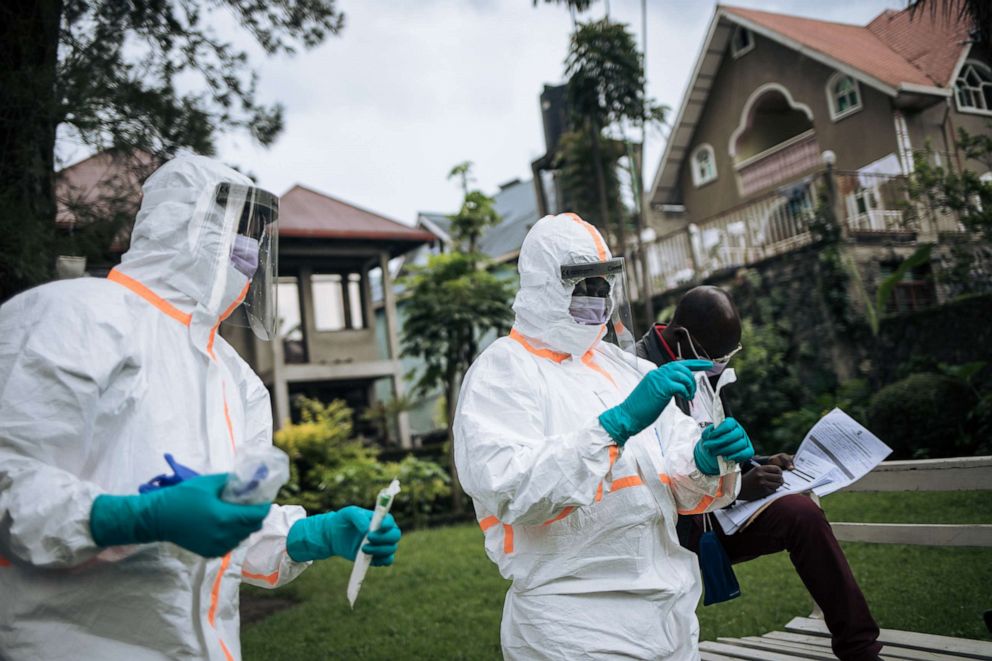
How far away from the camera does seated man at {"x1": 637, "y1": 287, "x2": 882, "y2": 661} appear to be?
2.87 meters

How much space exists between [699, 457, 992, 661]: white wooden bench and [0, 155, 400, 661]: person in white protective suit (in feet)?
6.95

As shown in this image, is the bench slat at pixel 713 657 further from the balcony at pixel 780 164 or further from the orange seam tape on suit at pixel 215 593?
the balcony at pixel 780 164

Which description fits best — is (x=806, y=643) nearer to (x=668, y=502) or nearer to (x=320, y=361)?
(x=668, y=502)

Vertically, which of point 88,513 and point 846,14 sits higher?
point 846,14

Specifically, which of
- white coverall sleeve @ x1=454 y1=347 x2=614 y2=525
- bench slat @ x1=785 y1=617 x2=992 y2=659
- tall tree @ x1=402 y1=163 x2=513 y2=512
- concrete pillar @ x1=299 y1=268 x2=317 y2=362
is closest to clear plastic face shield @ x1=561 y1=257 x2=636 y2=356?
white coverall sleeve @ x1=454 y1=347 x2=614 y2=525

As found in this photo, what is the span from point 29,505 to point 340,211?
1745 centimetres

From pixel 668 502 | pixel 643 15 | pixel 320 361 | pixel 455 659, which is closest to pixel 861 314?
pixel 643 15

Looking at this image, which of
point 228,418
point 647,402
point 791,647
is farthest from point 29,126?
point 791,647

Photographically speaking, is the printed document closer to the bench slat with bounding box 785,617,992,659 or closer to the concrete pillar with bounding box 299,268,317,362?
the bench slat with bounding box 785,617,992,659

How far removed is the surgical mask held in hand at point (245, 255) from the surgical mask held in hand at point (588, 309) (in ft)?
3.21

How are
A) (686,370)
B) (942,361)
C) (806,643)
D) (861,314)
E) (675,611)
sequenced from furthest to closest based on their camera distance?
(861,314) → (942,361) → (806,643) → (675,611) → (686,370)

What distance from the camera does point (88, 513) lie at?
5.36 ft

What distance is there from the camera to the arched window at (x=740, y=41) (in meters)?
17.6

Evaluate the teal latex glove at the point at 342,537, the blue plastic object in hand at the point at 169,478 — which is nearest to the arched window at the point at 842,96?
the teal latex glove at the point at 342,537
